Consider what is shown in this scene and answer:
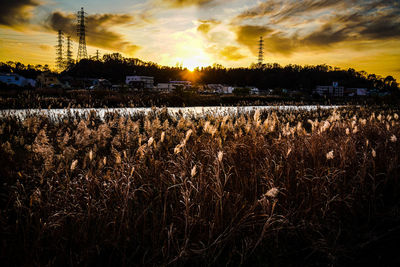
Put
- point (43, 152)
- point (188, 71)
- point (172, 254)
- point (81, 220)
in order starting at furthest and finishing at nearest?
1. point (188, 71)
2. point (43, 152)
3. point (81, 220)
4. point (172, 254)

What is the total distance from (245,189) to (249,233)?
0.70 m

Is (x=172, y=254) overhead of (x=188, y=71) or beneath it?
beneath

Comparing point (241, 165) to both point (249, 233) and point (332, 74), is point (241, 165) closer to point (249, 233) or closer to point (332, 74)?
point (249, 233)

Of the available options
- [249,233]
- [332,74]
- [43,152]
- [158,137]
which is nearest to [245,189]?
[249,233]

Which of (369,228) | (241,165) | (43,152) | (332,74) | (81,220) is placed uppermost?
(332,74)

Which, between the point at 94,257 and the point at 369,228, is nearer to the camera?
the point at 94,257

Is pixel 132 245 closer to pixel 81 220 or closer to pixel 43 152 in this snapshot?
pixel 81 220

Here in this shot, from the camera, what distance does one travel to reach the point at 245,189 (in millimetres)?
3248

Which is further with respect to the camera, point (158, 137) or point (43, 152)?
point (158, 137)

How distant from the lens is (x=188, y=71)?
159 meters

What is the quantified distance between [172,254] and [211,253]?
35cm

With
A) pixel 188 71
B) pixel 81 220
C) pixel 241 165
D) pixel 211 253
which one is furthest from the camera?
pixel 188 71

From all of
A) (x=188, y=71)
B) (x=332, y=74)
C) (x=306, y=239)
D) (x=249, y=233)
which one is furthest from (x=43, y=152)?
(x=188, y=71)

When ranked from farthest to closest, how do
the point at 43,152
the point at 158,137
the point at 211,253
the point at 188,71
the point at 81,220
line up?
the point at 188,71 < the point at 158,137 < the point at 43,152 < the point at 81,220 < the point at 211,253
